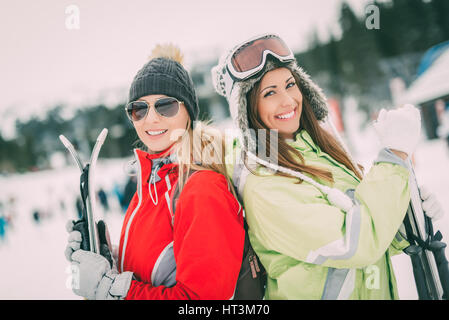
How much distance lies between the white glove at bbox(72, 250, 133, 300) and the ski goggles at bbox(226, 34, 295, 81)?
1147mm

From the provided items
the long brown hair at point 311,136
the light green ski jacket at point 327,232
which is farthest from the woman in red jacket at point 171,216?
the long brown hair at point 311,136

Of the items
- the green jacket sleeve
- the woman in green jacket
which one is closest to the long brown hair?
the woman in green jacket

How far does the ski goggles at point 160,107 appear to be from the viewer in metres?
1.47

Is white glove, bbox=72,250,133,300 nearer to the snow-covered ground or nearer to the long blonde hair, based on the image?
the snow-covered ground

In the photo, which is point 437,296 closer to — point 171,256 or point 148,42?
point 171,256

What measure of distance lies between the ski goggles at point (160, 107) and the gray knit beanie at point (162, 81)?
0.09 feet

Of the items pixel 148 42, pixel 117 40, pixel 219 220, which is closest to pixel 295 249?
pixel 219 220

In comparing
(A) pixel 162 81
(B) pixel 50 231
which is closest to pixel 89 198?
(A) pixel 162 81

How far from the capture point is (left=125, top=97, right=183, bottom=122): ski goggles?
1.47 meters

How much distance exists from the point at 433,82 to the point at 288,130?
24.3 feet

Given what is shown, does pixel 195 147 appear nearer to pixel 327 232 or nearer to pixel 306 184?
pixel 306 184

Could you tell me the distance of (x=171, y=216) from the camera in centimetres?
127

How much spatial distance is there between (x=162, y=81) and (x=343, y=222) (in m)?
1.13
